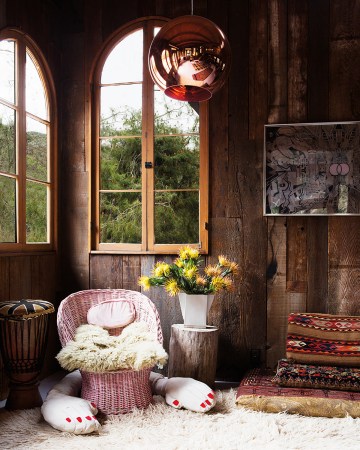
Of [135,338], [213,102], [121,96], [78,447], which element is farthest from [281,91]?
[78,447]

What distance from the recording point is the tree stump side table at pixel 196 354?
3434 mm

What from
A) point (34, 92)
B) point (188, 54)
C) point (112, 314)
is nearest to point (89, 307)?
point (112, 314)

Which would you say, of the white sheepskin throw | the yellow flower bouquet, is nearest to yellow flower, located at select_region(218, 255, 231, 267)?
the yellow flower bouquet

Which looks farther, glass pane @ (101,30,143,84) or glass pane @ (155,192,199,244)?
glass pane @ (101,30,143,84)

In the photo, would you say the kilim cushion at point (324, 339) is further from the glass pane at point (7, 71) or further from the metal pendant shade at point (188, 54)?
the glass pane at point (7, 71)

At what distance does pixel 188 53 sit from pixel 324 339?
94.4 inches

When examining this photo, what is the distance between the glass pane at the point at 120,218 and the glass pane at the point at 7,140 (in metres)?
0.88

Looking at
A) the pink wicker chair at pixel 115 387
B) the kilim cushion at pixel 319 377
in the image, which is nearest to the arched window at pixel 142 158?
the pink wicker chair at pixel 115 387

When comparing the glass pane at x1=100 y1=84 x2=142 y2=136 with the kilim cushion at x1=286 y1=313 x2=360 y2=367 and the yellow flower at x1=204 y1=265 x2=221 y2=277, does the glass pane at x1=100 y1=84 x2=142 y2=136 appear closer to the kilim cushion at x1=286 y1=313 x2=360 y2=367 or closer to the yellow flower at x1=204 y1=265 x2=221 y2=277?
the yellow flower at x1=204 y1=265 x2=221 y2=277

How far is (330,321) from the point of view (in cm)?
362

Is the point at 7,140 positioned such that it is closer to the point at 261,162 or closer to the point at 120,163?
the point at 120,163

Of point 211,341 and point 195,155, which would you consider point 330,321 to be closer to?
point 211,341

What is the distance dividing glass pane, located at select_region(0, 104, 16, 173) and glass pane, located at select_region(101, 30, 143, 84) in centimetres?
99

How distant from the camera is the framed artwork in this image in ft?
12.4
